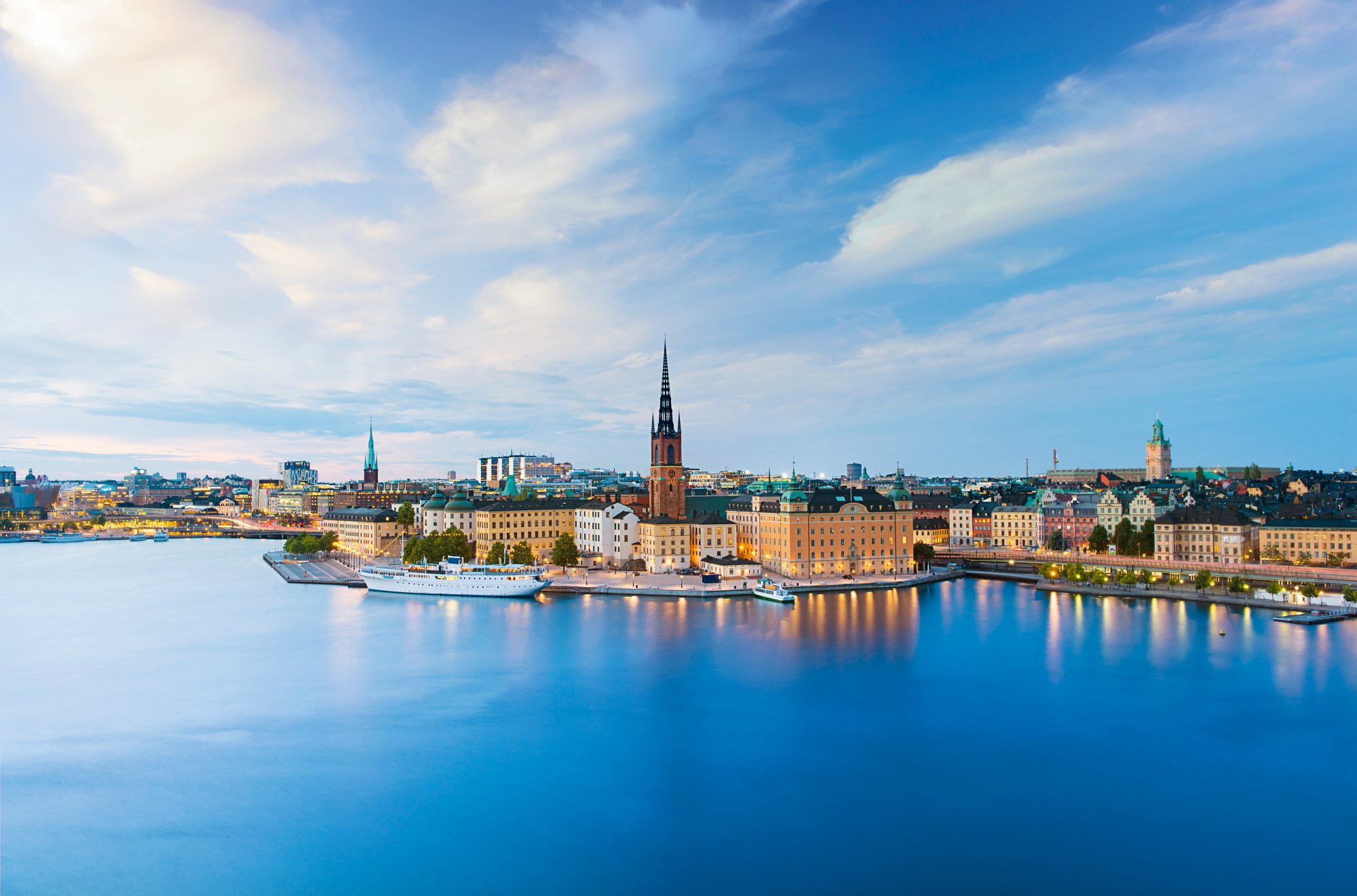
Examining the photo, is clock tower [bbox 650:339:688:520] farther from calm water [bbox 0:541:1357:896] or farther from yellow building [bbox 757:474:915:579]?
calm water [bbox 0:541:1357:896]

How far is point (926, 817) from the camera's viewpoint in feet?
45.9

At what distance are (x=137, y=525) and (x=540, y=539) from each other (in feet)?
239

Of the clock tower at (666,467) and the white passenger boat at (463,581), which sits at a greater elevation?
the clock tower at (666,467)

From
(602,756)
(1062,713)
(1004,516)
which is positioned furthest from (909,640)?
(1004,516)

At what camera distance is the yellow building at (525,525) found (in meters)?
46.2

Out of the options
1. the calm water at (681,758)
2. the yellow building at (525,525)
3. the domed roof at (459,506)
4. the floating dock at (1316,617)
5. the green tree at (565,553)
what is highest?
the domed roof at (459,506)

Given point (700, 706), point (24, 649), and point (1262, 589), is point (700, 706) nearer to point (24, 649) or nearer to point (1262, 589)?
point (24, 649)

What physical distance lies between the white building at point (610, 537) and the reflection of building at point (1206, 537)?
80.5 ft

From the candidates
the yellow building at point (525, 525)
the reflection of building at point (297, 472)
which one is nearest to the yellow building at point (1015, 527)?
the yellow building at point (525, 525)

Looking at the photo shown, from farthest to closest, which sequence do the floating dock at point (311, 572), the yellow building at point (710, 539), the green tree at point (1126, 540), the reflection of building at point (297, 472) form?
the reflection of building at point (297, 472)
the green tree at point (1126, 540)
the yellow building at point (710, 539)
the floating dock at point (311, 572)

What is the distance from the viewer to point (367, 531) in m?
56.4

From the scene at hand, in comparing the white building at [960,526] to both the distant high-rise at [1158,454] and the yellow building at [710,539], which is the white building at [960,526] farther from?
the distant high-rise at [1158,454]

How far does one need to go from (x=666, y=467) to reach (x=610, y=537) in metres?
5.38

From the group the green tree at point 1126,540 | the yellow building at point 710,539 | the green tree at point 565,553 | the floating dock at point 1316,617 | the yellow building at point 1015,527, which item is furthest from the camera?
the yellow building at point 1015,527
